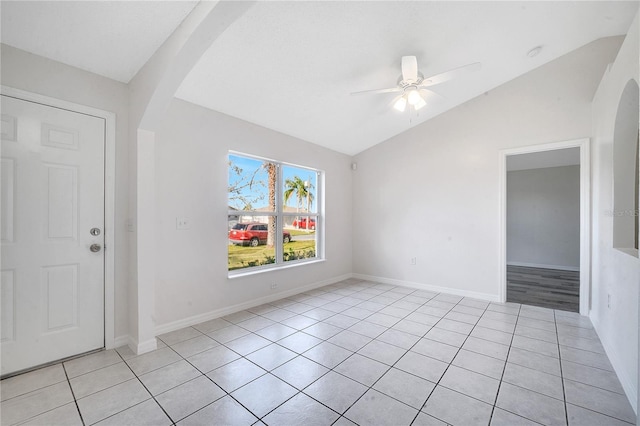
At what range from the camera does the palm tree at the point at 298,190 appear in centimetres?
440

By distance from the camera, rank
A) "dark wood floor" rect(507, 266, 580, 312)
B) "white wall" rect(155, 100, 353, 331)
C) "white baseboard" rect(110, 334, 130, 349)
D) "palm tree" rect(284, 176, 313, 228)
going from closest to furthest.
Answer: "white baseboard" rect(110, 334, 130, 349)
"white wall" rect(155, 100, 353, 331)
"dark wood floor" rect(507, 266, 580, 312)
"palm tree" rect(284, 176, 313, 228)

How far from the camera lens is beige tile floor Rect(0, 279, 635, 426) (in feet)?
5.50

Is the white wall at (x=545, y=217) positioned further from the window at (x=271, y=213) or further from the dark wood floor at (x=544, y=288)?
the window at (x=271, y=213)

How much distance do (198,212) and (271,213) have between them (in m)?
1.12

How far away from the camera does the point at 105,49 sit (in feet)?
7.22

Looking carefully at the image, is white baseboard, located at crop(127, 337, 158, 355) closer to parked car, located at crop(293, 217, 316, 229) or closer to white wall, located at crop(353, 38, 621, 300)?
parked car, located at crop(293, 217, 316, 229)

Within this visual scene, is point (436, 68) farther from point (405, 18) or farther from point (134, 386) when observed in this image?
point (134, 386)

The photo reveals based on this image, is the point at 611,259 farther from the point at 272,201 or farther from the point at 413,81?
the point at 272,201

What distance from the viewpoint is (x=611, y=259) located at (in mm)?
2516

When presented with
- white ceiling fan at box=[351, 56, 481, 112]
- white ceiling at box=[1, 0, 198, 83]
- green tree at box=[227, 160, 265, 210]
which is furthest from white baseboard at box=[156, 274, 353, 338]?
white ceiling fan at box=[351, 56, 481, 112]

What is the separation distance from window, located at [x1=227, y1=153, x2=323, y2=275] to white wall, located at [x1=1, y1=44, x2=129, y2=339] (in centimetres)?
116

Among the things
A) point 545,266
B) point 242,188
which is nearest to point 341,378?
point 242,188

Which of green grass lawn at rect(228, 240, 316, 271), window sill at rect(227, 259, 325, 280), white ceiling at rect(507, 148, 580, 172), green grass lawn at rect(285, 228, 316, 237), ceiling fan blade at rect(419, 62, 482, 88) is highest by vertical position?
ceiling fan blade at rect(419, 62, 482, 88)

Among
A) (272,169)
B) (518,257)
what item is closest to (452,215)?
(272,169)
